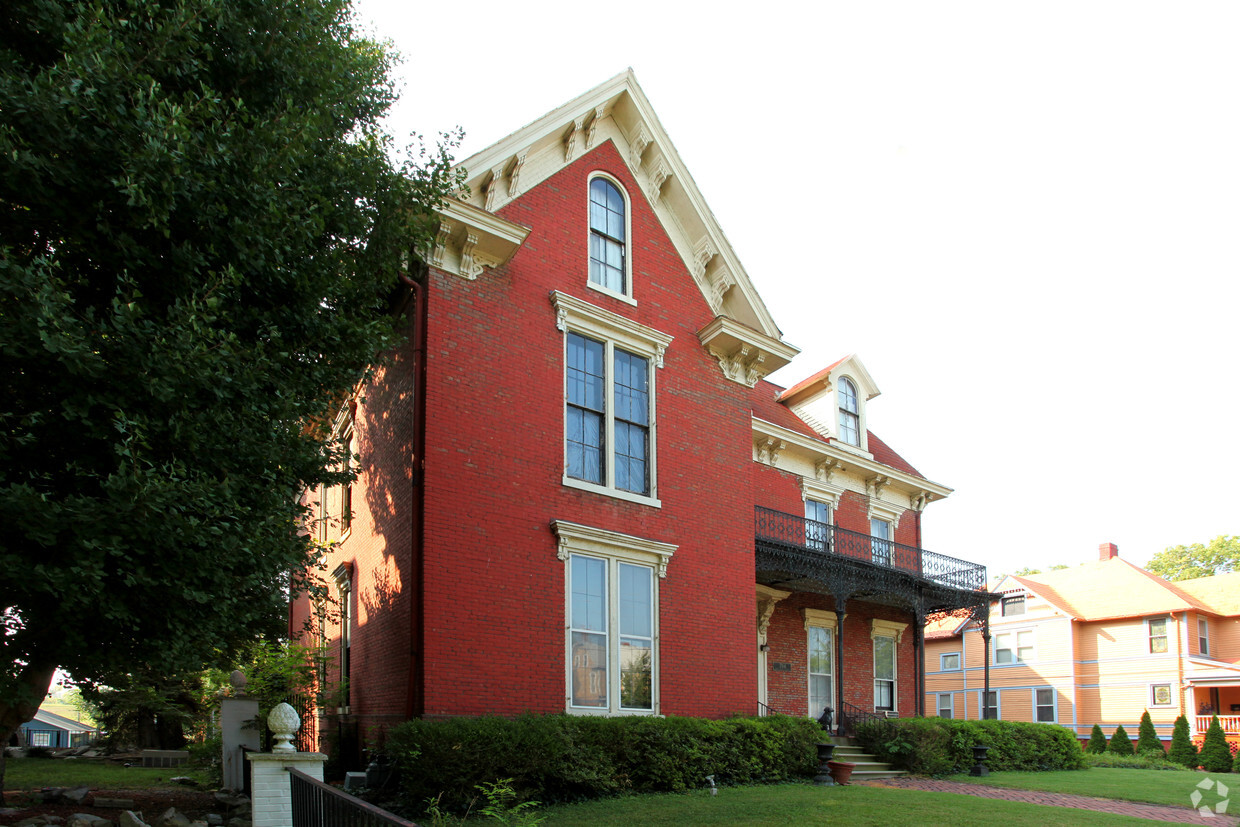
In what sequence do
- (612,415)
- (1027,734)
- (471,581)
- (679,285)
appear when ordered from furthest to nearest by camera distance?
(1027,734)
(679,285)
(612,415)
(471,581)

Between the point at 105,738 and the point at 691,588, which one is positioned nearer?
the point at 691,588

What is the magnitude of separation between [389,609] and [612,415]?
470 cm

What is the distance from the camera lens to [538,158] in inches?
597

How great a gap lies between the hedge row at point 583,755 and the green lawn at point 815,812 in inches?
19.2

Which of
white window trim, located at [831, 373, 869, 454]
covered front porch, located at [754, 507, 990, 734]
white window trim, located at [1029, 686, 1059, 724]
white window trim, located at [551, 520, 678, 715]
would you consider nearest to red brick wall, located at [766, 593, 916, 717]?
→ covered front porch, located at [754, 507, 990, 734]

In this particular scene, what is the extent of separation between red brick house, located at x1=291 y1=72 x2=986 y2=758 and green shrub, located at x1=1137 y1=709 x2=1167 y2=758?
18880 mm

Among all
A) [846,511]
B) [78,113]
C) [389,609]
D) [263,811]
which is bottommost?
[263,811]

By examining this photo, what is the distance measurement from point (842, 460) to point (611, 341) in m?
10.5

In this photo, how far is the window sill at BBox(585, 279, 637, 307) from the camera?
15.4m

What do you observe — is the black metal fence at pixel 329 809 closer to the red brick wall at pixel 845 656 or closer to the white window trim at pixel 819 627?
the red brick wall at pixel 845 656

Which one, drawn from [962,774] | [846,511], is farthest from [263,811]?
[846,511]

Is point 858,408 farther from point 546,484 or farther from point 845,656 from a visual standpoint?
point 546,484

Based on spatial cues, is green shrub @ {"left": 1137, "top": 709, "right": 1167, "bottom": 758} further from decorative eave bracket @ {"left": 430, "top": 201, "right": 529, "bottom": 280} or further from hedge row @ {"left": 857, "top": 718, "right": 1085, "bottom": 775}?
decorative eave bracket @ {"left": 430, "top": 201, "right": 529, "bottom": 280}

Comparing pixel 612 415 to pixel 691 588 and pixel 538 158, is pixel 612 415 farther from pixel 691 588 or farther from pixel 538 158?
pixel 538 158
